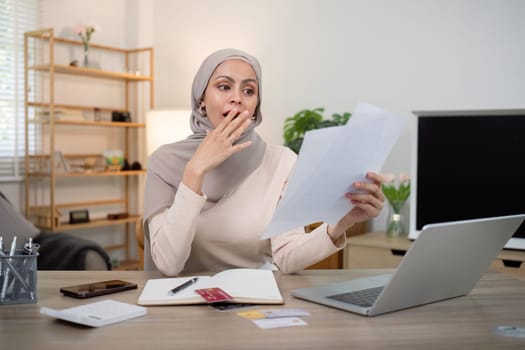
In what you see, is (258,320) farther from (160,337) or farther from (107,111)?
(107,111)

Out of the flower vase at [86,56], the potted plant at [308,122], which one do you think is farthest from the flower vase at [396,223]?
the flower vase at [86,56]

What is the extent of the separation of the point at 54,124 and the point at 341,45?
81.2 inches

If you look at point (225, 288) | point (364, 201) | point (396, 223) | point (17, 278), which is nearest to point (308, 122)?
point (396, 223)

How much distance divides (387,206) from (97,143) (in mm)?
2375

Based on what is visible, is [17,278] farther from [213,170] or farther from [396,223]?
[396,223]

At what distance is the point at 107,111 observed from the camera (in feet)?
15.3

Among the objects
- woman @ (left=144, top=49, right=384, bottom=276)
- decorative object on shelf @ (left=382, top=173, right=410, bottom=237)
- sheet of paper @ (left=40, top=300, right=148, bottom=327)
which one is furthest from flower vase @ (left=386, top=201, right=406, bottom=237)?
sheet of paper @ (left=40, top=300, right=148, bottom=327)

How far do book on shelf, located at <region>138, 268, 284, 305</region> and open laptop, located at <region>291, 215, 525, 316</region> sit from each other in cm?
7

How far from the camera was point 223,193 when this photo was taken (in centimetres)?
180

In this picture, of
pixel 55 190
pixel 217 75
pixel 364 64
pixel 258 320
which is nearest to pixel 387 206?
pixel 364 64

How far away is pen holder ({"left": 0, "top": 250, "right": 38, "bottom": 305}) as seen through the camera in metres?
1.14

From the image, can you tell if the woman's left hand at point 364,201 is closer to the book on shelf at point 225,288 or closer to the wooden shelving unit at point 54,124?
the book on shelf at point 225,288

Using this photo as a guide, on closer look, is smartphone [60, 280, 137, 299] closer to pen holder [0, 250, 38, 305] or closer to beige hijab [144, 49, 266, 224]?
pen holder [0, 250, 38, 305]

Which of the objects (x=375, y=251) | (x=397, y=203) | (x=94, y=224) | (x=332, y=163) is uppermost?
(x=332, y=163)
